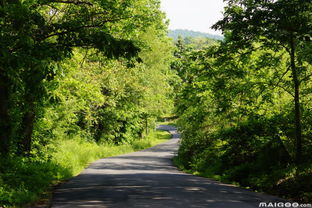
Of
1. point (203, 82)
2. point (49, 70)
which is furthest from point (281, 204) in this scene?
point (203, 82)

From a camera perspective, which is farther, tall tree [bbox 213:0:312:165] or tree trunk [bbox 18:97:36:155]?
tree trunk [bbox 18:97:36:155]

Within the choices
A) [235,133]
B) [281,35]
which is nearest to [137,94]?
[235,133]

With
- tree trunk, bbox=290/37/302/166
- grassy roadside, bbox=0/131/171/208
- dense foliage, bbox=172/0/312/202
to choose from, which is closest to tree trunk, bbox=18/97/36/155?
Result: grassy roadside, bbox=0/131/171/208

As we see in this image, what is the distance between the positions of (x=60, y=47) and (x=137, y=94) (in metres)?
25.9

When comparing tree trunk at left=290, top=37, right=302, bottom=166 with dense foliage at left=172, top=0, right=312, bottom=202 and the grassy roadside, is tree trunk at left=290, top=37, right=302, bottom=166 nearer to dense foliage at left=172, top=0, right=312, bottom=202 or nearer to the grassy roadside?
dense foliage at left=172, top=0, right=312, bottom=202

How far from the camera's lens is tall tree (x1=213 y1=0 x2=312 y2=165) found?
11.5 metres

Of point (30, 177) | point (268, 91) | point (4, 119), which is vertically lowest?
point (30, 177)

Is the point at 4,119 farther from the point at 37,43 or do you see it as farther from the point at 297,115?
the point at 297,115

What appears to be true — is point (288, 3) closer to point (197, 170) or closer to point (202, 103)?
point (202, 103)

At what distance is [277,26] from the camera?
39.3ft

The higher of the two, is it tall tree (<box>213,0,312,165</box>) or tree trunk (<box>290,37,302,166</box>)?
tall tree (<box>213,0,312,165</box>)

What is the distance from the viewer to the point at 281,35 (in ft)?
37.3

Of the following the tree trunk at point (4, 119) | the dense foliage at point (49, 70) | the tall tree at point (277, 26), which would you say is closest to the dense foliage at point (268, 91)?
the tall tree at point (277, 26)

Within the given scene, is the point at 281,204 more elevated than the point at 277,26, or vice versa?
the point at 277,26
